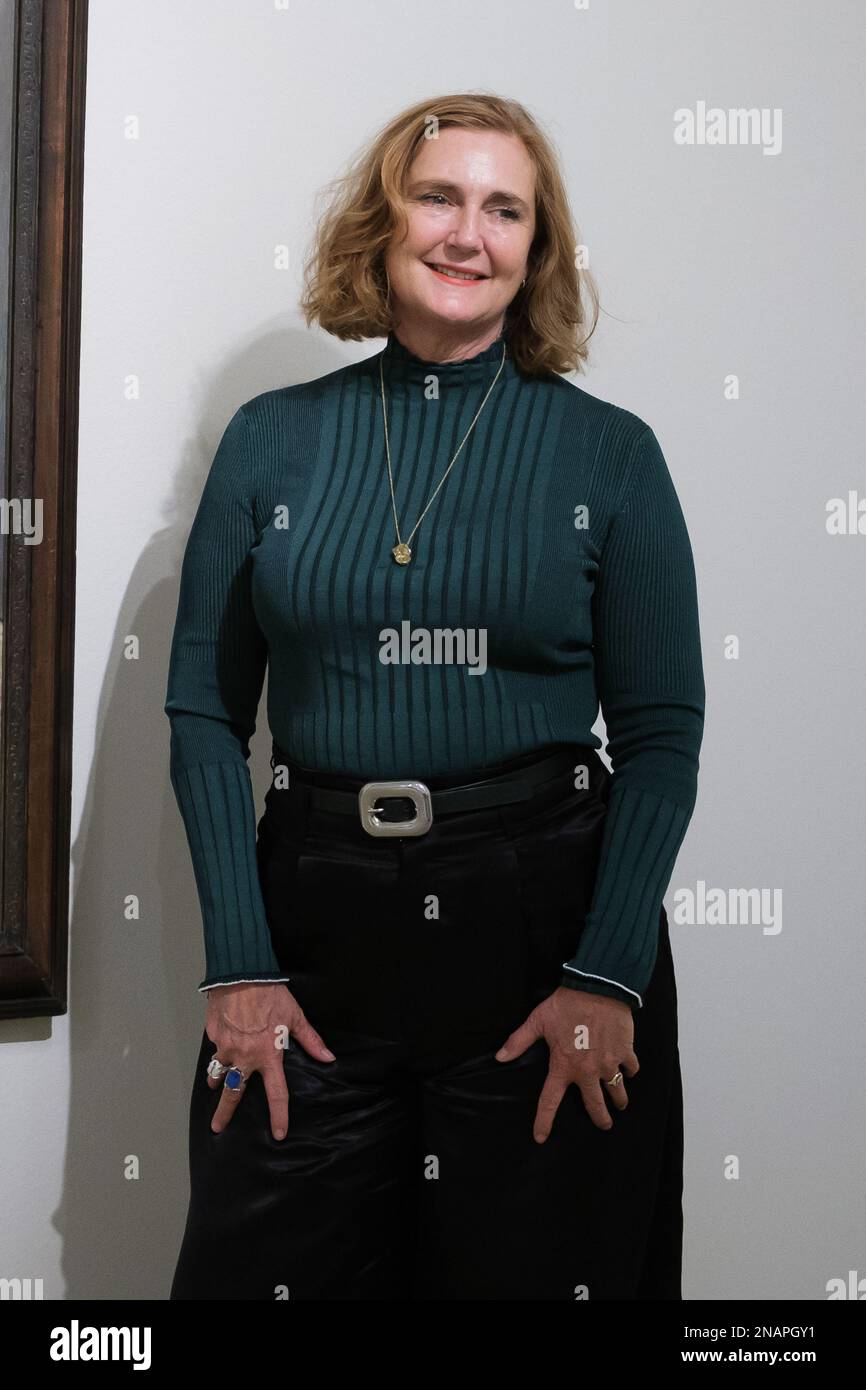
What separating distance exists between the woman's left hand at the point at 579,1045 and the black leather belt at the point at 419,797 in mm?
182

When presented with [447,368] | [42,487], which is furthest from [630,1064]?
[42,487]

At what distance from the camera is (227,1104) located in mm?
1217

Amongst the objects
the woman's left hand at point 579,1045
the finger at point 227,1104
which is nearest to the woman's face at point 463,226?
the woman's left hand at point 579,1045

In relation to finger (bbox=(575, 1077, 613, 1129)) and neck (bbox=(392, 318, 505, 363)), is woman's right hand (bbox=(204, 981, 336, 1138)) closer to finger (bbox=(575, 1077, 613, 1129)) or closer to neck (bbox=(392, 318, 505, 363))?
finger (bbox=(575, 1077, 613, 1129))

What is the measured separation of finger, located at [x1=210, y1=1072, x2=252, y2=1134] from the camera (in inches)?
47.8

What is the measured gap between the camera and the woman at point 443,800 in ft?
3.84

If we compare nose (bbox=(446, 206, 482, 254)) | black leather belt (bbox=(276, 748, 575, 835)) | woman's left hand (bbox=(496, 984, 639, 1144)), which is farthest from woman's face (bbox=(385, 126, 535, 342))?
woman's left hand (bbox=(496, 984, 639, 1144))

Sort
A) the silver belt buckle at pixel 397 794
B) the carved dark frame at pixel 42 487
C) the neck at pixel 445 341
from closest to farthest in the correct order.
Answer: the silver belt buckle at pixel 397 794, the neck at pixel 445 341, the carved dark frame at pixel 42 487

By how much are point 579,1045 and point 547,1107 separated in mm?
63

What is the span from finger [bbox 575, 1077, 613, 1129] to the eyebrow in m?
0.80

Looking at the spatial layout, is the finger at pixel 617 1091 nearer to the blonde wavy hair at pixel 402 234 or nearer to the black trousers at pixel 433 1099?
the black trousers at pixel 433 1099

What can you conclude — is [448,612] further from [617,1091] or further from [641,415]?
[641,415]

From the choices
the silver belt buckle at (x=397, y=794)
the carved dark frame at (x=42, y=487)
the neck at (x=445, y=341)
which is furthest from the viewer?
the carved dark frame at (x=42, y=487)
